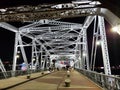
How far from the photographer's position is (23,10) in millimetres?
15602

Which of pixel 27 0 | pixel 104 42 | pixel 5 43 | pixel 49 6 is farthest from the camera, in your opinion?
pixel 5 43

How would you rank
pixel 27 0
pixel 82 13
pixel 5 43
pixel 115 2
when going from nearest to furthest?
pixel 115 2
pixel 27 0
pixel 82 13
pixel 5 43

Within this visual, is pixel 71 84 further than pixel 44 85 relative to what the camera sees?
Yes

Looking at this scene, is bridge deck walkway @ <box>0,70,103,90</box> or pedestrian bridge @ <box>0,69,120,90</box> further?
bridge deck walkway @ <box>0,70,103,90</box>

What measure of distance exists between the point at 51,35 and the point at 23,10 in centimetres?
3762

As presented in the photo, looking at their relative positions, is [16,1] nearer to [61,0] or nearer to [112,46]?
[61,0]

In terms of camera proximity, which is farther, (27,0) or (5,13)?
(5,13)

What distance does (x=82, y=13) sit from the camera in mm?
17469

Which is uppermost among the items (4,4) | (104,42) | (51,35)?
(51,35)

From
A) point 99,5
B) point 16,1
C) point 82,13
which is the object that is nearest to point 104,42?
point 82,13

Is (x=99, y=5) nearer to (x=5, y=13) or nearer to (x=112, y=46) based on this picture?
(x=5, y=13)

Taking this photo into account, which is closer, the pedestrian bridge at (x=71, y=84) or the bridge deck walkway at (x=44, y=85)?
the pedestrian bridge at (x=71, y=84)

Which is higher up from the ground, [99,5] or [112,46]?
[112,46]

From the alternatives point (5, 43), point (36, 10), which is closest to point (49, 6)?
point (36, 10)
